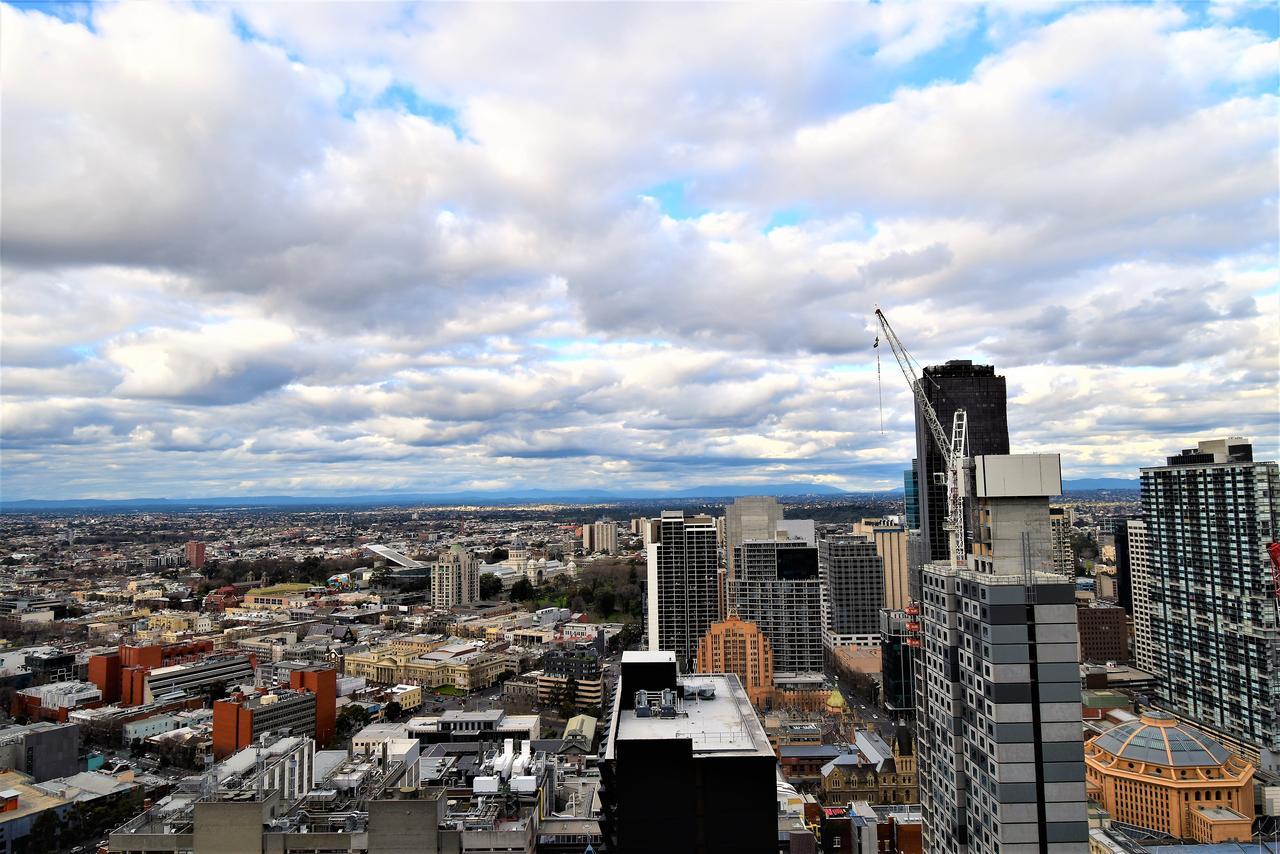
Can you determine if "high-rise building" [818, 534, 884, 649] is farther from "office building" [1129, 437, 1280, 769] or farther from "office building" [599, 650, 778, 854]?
"office building" [599, 650, 778, 854]

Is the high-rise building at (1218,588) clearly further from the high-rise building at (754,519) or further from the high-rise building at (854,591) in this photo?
the high-rise building at (754,519)

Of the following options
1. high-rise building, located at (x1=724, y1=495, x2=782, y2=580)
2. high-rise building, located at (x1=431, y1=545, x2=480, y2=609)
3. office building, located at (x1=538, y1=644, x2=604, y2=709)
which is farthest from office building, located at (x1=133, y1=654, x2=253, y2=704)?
high-rise building, located at (x1=724, y1=495, x2=782, y2=580)

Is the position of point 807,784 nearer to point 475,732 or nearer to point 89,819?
point 475,732

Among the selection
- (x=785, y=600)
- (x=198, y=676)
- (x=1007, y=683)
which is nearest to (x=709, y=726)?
(x=1007, y=683)

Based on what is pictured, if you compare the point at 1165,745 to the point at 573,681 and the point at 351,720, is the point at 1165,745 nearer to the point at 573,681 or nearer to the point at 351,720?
the point at 573,681

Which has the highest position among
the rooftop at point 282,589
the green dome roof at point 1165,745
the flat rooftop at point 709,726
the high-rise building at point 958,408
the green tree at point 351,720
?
the high-rise building at point 958,408

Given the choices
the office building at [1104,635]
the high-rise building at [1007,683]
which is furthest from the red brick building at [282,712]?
the office building at [1104,635]
